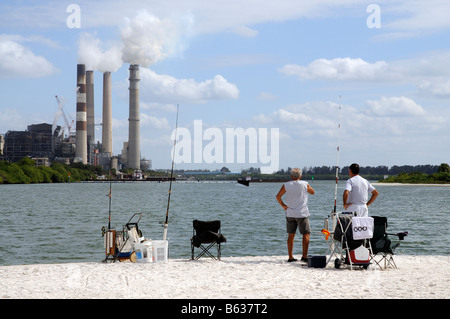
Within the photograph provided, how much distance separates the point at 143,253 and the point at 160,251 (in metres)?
0.36

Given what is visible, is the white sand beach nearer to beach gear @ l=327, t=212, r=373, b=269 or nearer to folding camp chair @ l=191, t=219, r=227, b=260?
beach gear @ l=327, t=212, r=373, b=269

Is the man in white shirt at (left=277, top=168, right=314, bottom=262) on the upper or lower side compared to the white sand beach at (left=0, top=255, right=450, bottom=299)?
upper

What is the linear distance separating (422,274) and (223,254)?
10233mm

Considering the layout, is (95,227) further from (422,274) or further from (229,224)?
(422,274)

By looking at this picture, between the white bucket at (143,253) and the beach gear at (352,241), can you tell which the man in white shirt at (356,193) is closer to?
the beach gear at (352,241)

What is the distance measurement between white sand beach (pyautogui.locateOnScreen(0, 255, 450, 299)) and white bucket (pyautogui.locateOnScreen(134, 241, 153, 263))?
0.22 metres

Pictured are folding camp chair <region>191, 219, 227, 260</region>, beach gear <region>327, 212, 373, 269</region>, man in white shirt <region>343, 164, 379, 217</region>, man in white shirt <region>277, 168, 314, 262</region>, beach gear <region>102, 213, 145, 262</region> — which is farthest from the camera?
folding camp chair <region>191, 219, 227, 260</region>

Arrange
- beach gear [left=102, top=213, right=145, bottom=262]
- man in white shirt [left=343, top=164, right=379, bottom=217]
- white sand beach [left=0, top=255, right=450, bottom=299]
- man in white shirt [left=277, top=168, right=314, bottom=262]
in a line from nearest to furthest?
white sand beach [left=0, top=255, right=450, bottom=299]
man in white shirt [left=343, top=164, right=379, bottom=217]
man in white shirt [left=277, top=168, right=314, bottom=262]
beach gear [left=102, top=213, right=145, bottom=262]

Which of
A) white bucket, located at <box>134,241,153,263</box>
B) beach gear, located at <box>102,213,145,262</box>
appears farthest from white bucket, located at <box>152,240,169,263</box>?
beach gear, located at <box>102,213,145,262</box>

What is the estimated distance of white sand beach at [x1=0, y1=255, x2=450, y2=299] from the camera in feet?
31.4

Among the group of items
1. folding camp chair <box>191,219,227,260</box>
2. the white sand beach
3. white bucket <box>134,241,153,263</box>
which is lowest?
the white sand beach

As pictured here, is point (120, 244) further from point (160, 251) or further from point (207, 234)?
point (207, 234)
